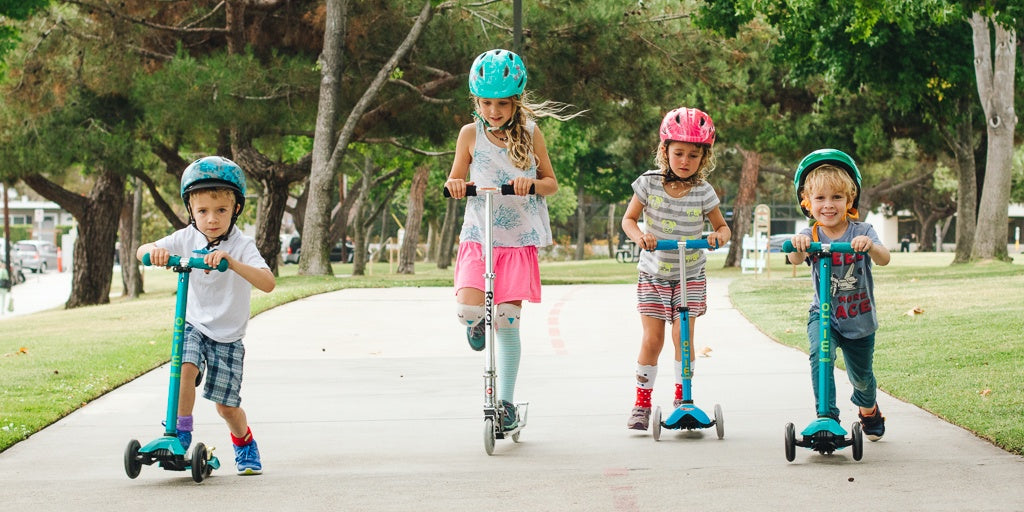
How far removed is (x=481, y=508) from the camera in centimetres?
523

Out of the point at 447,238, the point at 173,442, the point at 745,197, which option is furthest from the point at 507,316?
the point at 447,238

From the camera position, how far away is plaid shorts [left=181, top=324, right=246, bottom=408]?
5840 millimetres

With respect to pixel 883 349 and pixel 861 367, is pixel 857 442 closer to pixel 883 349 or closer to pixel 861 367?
pixel 861 367

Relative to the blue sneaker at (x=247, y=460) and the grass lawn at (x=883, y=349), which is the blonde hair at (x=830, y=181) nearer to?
the grass lawn at (x=883, y=349)

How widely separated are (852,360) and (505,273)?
71.6 inches

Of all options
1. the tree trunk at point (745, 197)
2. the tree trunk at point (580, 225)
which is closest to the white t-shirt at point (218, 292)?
the tree trunk at point (745, 197)

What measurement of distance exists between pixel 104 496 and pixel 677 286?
317cm

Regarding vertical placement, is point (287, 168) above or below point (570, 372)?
above

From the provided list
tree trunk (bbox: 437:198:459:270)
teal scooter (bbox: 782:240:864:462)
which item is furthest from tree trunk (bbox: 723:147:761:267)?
teal scooter (bbox: 782:240:864:462)

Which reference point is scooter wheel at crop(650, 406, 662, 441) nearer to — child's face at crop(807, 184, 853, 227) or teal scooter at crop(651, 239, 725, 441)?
teal scooter at crop(651, 239, 725, 441)

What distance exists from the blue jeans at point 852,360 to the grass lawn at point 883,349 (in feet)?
2.38

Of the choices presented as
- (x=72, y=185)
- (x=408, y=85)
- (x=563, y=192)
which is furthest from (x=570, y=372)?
(x=72, y=185)

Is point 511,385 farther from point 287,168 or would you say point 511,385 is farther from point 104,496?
point 287,168

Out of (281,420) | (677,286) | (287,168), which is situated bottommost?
(281,420)
